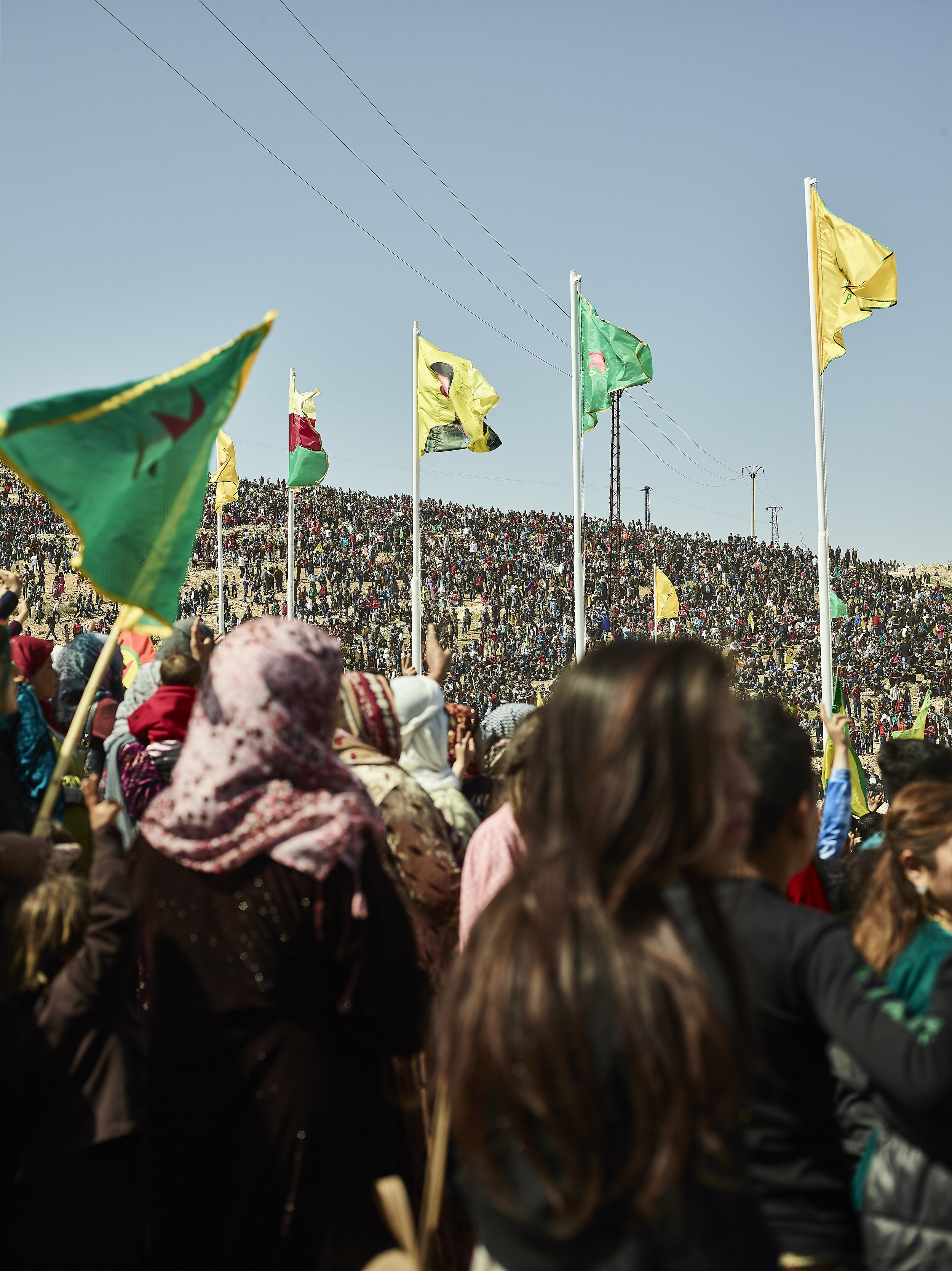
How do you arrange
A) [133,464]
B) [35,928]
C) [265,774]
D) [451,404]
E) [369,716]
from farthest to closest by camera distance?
[451,404], [369,716], [133,464], [35,928], [265,774]

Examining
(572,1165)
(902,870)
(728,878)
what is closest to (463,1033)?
(572,1165)

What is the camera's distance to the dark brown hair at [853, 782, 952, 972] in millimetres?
2164

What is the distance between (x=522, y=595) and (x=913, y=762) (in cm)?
3525

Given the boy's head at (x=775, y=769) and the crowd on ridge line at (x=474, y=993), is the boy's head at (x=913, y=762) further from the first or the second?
the boy's head at (x=775, y=769)

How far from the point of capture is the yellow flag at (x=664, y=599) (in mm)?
21797

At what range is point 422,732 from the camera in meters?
3.58

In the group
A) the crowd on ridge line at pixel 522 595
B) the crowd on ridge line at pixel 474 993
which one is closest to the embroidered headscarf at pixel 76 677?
the crowd on ridge line at pixel 474 993

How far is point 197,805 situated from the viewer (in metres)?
2.10

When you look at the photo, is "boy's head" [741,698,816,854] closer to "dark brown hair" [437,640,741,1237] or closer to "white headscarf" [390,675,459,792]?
"dark brown hair" [437,640,741,1237]

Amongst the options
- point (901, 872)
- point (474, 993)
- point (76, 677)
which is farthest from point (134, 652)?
point (474, 993)

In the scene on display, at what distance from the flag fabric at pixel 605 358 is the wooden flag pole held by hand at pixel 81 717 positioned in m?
11.4

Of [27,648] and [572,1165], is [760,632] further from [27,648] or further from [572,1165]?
[572,1165]

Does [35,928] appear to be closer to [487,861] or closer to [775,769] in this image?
[487,861]

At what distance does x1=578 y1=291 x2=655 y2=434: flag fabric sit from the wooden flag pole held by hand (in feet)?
37.3
